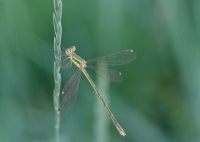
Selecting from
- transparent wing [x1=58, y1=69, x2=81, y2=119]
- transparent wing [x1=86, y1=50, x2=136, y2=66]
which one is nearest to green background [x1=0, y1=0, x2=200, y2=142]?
transparent wing [x1=86, y1=50, x2=136, y2=66]

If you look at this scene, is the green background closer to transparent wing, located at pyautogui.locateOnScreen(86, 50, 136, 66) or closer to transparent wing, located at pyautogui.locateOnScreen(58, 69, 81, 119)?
transparent wing, located at pyautogui.locateOnScreen(86, 50, 136, 66)

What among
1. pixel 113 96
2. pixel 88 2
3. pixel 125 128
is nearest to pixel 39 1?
pixel 88 2

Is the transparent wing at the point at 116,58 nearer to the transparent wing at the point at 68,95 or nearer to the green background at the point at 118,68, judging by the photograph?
the green background at the point at 118,68

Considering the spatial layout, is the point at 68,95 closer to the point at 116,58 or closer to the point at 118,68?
the point at 116,58

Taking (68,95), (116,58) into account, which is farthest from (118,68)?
(68,95)

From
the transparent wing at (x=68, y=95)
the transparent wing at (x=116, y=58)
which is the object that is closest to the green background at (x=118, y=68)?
the transparent wing at (x=116, y=58)

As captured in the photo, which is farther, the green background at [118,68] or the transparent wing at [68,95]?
the green background at [118,68]
